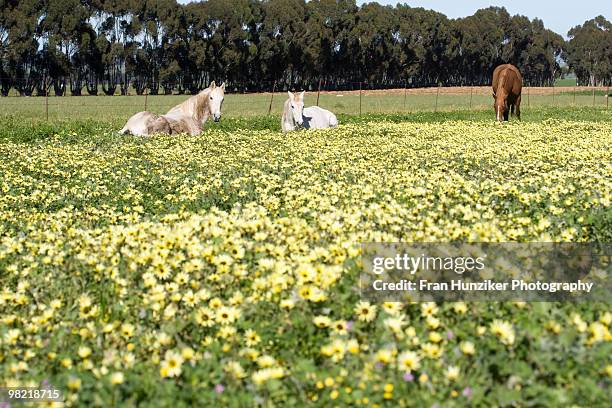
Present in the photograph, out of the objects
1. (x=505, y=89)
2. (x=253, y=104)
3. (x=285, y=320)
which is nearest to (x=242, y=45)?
(x=253, y=104)

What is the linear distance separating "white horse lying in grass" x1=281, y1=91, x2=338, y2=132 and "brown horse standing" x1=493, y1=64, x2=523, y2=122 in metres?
7.57

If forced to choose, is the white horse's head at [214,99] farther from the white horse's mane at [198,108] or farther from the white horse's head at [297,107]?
the white horse's head at [297,107]

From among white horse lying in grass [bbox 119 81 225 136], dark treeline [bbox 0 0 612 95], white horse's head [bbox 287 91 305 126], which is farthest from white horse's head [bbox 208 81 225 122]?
dark treeline [bbox 0 0 612 95]

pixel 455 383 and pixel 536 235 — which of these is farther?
pixel 536 235

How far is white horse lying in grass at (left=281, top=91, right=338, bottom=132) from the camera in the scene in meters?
22.4

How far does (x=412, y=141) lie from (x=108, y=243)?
516 inches

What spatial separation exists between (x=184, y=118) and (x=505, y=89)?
14.2 metres

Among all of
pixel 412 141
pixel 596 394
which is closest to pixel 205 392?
pixel 596 394

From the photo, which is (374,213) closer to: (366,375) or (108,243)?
(108,243)

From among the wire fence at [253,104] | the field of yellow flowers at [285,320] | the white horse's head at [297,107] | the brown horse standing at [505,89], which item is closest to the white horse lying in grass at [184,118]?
the white horse's head at [297,107]

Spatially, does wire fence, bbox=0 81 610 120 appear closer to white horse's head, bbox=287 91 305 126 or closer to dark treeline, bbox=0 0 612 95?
white horse's head, bbox=287 91 305 126

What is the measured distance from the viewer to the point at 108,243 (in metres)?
5.97

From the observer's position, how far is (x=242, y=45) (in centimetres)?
10656

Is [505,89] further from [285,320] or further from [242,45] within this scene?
[242,45]
